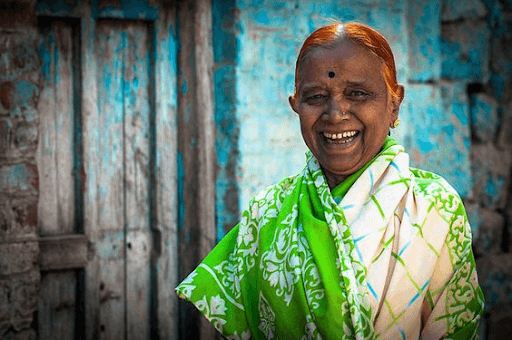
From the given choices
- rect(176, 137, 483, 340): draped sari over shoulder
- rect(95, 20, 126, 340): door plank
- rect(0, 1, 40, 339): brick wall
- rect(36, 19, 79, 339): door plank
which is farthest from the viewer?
rect(95, 20, 126, 340): door plank

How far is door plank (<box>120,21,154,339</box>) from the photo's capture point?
332cm

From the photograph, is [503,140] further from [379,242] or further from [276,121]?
[379,242]

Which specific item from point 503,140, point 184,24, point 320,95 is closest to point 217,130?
point 184,24

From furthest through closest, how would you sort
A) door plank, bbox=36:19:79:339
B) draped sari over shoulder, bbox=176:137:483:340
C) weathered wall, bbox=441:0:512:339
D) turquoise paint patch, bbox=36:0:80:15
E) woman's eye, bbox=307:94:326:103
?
weathered wall, bbox=441:0:512:339 < door plank, bbox=36:19:79:339 < turquoise paint patch, bbox=36:0:80:15 < woman's eye, bbox=307:94:326:103 < draped sari over shoulder, bbox=176:137:483:340

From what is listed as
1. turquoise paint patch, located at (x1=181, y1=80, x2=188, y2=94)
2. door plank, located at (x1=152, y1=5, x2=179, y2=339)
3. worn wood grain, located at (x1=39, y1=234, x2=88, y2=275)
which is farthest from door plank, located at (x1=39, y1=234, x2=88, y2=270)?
turquoise paint patch, located at (x1=181, y1=80, x2=188, y2=94)

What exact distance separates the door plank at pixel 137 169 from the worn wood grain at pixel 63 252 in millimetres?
251

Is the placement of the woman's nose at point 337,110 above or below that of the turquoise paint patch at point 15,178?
above

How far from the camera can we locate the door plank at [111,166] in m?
3.26

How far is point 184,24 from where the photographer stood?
326 centimetres

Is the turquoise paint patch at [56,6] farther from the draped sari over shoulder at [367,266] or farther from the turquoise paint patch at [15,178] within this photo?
the draped sari over shoulder at [367,266]

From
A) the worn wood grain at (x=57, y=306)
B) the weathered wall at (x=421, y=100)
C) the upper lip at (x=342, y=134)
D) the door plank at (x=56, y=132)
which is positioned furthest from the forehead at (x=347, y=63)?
the worn wood grain at (x=57, y=306)

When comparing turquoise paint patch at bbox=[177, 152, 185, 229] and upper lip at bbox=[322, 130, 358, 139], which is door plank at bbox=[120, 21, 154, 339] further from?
upper lip at bbox=[322, 130, 358, 139]

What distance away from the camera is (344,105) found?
5.41 feet

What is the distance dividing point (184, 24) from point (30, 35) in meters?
0.78
